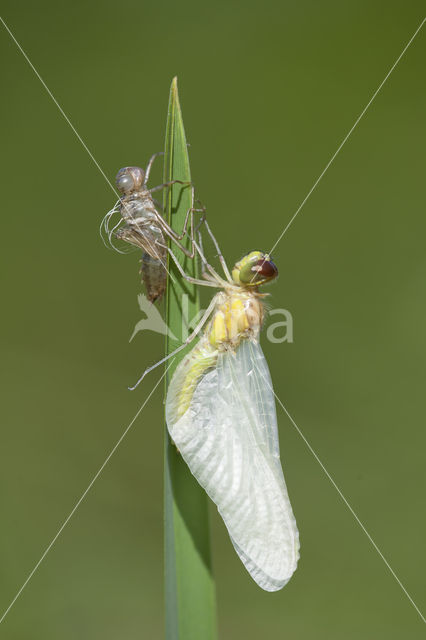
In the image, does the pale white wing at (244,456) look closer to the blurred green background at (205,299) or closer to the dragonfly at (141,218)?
the dragonfly at (141,218)

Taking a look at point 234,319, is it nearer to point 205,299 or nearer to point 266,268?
point 266,268

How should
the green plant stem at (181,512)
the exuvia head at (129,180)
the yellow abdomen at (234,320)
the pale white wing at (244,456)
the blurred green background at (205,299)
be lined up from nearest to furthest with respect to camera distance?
the green plant stem at (181,512) < the pale white wing at (244,456) < the exuvia head at (129,180) < the yellow abdomen at (234,320) < the blurred green background at (205,299)

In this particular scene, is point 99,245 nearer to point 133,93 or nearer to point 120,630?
point 133,93

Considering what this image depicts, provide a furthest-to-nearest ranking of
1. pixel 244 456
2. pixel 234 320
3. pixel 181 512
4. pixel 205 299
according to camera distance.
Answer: pixel 205 299
pixel 234 320
pixel 244 456
pixel 181 512

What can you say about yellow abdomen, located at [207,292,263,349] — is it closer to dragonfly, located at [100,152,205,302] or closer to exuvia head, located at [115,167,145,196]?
dragonfly, located at [100,152,205,302]

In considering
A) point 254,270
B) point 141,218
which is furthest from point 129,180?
point 254,270

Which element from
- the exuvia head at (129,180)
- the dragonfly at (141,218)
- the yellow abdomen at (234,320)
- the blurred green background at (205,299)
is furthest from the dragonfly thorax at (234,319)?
the blurred green background at (205,299)
